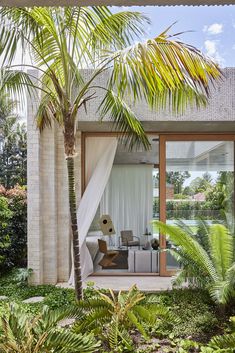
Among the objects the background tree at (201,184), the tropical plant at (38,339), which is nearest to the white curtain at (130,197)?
the background tree at (201,184)

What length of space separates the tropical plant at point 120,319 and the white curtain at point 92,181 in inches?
128

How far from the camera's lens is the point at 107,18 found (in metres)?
4.41

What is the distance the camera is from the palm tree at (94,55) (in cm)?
385

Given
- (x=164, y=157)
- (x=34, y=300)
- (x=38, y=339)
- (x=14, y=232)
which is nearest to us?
(x=38, y=339)

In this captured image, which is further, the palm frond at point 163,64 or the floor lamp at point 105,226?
the floor lamp at point 105,226

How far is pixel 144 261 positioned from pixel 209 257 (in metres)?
2.96

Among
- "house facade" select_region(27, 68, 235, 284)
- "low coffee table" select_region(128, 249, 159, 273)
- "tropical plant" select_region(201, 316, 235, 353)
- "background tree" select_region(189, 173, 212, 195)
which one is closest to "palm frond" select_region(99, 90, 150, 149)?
"house facade" select_region(27, 68, 235, 284)

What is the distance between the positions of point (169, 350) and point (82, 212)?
13.4ft

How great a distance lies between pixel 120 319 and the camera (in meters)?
4.21

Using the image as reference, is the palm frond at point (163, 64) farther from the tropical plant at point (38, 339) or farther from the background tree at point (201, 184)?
the background tree at point (201, 184)

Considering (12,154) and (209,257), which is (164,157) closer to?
(209,257)

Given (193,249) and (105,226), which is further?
(105,226)

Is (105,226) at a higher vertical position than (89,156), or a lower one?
lower

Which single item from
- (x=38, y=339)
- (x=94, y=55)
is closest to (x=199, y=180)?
(x=94, y=55)
